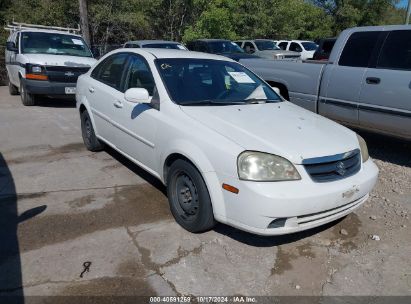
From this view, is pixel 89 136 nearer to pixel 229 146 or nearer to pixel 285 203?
pixel 229 146

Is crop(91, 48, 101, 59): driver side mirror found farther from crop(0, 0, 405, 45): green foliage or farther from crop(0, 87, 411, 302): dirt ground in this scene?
crop(0, 87, 411, 302): dirt ground

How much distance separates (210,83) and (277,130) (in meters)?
1.13

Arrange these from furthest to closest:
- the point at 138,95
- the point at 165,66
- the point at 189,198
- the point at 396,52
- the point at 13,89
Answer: the point at 13,89
the point at 396,52
the point at 165,66
the point at 138,95
the point at 189,198

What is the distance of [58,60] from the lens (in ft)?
29.9

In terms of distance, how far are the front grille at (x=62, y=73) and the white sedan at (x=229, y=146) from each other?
4754 millimetres

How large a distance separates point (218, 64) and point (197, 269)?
2.48 metres

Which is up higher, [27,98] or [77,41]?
[77,41]

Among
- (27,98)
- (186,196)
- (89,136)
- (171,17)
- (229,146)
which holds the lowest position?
(27,98)

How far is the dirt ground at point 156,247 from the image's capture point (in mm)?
2883

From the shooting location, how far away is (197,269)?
3.07 m

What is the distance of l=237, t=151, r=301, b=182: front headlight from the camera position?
2.97 meters

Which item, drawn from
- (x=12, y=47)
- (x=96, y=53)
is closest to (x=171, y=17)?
(x=96, y=53)

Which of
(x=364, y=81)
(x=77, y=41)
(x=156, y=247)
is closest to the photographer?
(x=156, y=247)

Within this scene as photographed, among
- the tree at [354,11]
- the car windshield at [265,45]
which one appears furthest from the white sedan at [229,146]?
the tree at [354,11]
